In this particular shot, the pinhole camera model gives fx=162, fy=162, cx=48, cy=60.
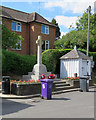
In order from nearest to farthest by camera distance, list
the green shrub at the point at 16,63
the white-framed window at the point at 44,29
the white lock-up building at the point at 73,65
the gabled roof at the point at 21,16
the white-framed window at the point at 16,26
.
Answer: the green shrub at the point at 16,63 < the white lock-up building at the point at 73,65 < the white-framed window at the point at 16,26 < the gabled roof at the point at 21,16 < the white-framed window at the point at 44,29

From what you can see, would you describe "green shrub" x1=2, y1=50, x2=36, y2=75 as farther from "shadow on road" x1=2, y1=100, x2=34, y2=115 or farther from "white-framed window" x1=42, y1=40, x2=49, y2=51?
"white-framed window" x1=42, y1=40, x2=49, y2=51

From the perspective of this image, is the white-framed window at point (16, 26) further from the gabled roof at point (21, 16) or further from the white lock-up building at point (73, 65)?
the white lock-up building at point (73, 65)

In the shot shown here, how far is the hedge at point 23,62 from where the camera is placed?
1501 centimetres

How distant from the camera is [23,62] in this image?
15992mm

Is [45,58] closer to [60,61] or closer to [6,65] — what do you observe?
[60,61]

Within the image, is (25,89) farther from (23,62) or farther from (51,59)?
(51,59)

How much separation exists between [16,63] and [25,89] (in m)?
5.67

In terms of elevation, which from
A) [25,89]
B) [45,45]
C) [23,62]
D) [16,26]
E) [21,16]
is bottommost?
[25,89]

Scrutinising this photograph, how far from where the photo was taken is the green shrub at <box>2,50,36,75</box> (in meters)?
15.0

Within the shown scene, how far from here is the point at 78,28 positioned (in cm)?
4050

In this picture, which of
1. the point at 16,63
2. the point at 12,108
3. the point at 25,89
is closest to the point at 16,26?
the point at 16,63

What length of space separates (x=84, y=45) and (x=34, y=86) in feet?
66.3

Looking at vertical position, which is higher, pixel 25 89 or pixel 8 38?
pixel 8 38

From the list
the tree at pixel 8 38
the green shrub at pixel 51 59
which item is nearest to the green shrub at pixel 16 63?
the tree at pixel 8 38
